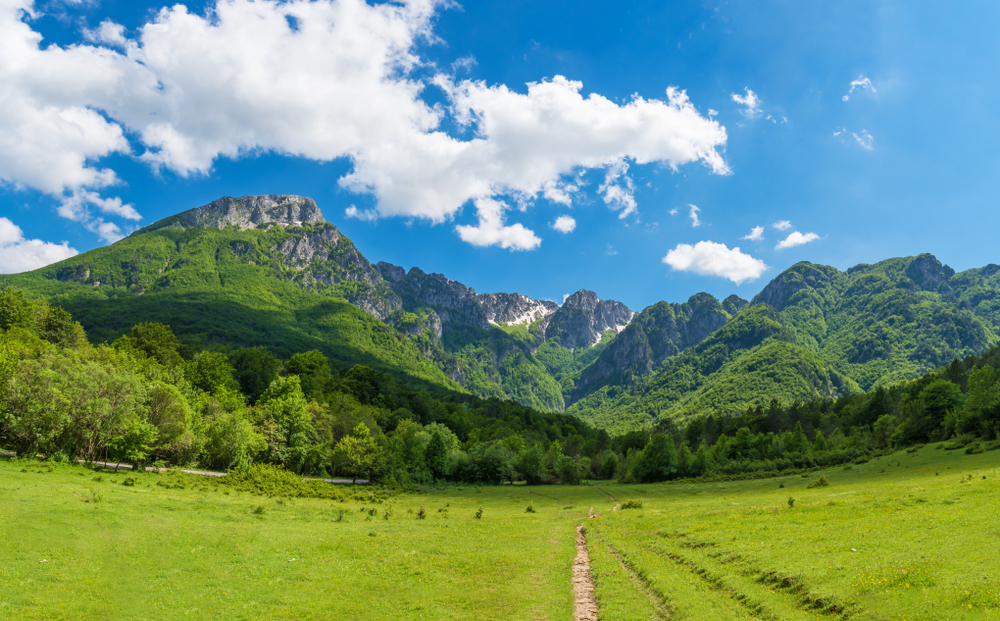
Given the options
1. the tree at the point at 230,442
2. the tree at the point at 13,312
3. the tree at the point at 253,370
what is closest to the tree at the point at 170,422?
the tree at the point at 230,442

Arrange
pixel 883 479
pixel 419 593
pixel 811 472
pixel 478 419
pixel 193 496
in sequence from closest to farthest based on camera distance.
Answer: pixel 419 593, pixel 193 496, pixel 883 479, pixel 811 472, pixel 478 419

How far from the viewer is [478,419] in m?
163

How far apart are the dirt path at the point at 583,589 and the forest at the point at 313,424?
5572 centimetres

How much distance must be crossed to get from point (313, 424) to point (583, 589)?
80771 mm

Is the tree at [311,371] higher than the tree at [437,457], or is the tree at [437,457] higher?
the tree at [311,371]

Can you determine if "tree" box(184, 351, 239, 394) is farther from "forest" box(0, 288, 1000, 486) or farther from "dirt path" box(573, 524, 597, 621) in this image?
"dirt path" box(573, 524, 597, 621)

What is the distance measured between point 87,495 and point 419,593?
27.7 meters

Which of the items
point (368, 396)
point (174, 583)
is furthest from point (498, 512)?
point (368, 396)

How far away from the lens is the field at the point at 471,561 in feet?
57.2

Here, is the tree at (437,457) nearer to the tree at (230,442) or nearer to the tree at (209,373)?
the tree at (230,442)

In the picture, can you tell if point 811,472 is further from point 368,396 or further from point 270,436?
point 368,396

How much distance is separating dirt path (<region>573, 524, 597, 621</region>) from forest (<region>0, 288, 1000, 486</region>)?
5572cm

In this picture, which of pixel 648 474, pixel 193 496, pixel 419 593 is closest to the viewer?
pixel 419 593

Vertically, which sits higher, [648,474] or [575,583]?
[575,583]
